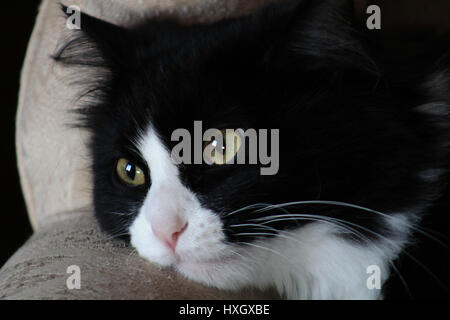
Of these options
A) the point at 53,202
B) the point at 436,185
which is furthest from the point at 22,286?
the point at 436,185

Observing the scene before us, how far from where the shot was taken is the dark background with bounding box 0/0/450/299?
117 cm

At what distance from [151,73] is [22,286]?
0.56 meters

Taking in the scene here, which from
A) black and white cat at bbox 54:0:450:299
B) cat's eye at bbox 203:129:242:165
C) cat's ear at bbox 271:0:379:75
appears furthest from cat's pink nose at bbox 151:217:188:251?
cat's ear at bbox 271:0:379:75

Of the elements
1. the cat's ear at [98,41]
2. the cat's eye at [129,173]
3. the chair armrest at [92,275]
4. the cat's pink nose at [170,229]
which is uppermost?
the cat's ear at [98,41]

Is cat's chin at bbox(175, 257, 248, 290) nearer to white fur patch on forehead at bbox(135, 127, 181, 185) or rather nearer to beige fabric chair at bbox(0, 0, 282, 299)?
beige fabric chair at bbox(0, 0, 282, 299)

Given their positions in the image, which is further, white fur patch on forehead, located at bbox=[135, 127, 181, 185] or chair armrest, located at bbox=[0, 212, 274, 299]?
white fur patch on forehead, located at bbox=[135, 127, 181, 185]

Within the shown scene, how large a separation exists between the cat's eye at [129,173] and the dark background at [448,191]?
62 centimetres

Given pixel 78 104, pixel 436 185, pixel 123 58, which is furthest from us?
pixel 78 104

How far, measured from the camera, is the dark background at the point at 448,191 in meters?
1.17

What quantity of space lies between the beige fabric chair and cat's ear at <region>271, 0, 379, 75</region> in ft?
1.70

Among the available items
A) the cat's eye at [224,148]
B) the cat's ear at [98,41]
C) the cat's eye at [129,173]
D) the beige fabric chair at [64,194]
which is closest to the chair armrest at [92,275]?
the beige fabric chair at [64,194]

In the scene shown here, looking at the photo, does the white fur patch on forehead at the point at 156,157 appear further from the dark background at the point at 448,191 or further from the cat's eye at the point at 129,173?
the dark background at the point at 448,191

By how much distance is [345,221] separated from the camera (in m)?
1.14
